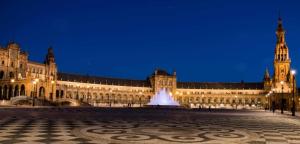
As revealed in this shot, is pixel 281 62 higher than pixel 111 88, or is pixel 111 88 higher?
pixel 281 62

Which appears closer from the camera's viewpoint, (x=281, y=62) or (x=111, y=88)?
(x=281, y=62)

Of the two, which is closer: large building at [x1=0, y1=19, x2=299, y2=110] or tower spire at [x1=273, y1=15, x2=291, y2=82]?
large building at [x1=0, y1=19, x2=299, y2=110]

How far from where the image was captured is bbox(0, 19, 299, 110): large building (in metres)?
103

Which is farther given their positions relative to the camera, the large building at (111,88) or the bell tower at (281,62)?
the bell tower at (281,62)

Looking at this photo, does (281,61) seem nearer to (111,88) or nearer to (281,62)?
(281,62)

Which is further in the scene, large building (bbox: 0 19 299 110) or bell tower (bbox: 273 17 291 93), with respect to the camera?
bell tower (bbox: 273 17 291 93)

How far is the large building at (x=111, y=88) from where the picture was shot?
103 metres

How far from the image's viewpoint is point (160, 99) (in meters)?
140

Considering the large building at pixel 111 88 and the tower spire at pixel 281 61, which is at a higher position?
the tower spire at pixel 281 61

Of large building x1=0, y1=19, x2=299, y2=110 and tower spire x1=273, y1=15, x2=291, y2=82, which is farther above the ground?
tower spire x1=273, y1=15, x2=291, y2=82

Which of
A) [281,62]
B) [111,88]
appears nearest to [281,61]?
[281,62]

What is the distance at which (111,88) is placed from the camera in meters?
179

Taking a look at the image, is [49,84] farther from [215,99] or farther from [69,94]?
[215,99]

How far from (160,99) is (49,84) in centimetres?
4701
